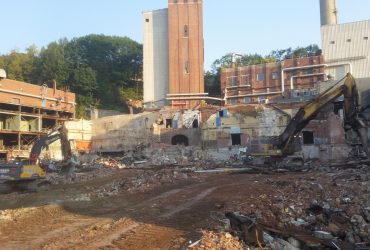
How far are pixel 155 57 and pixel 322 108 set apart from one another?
145 ft

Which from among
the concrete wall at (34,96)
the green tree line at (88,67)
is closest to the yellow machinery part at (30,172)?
the concrete wall at (34,96)

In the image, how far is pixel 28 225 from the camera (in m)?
11.3

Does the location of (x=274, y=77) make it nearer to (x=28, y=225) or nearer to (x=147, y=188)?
(x=147, y=188)

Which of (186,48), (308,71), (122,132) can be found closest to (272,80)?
(308,71)

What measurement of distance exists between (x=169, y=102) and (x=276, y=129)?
801 inches

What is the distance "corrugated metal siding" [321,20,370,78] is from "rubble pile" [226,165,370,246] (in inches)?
1765

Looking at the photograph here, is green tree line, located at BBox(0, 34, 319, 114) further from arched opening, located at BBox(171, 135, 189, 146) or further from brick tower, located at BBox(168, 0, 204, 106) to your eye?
arched opening, located at BBox(171, 135, 189, 146)

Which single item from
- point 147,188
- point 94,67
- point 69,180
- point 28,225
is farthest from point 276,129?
point 94,67

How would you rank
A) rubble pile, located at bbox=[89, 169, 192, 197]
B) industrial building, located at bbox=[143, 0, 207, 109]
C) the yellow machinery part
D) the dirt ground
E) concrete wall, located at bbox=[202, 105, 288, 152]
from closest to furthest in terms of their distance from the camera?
1. the dirt ground
2. rubble pile, located at bbox=[89, 169, 192, 197]
3. the yellow machinery part
4. concrete wall, located at bbox=[202, 105, 288, 152]
5. industrial building, located at bbox=[143, 0, 207, 109]

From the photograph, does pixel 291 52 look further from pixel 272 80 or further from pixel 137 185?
pixel 137 185

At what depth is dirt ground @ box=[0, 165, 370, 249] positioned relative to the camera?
9.48 metres

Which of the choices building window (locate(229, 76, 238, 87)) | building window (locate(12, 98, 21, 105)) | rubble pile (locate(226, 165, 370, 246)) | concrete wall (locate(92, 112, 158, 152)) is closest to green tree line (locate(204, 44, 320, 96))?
building window (locate(229, 76, 238, 87))

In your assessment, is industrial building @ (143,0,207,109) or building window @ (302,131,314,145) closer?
building window @ (302,131,314,145)

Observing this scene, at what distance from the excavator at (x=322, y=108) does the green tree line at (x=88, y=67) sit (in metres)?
49.1
